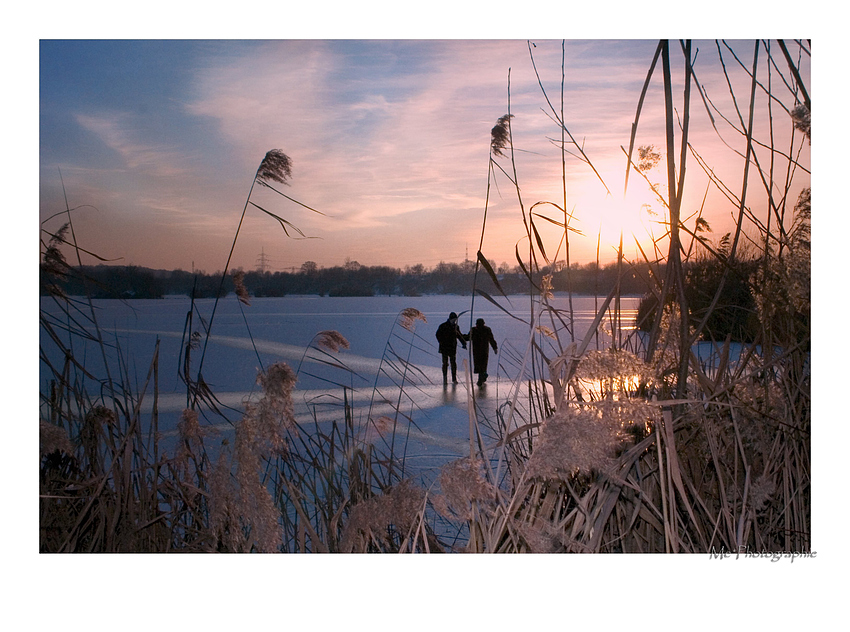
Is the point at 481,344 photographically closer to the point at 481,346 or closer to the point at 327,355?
the point at 481,346

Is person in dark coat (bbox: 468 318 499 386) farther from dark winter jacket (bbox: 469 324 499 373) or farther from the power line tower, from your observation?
the power line tower

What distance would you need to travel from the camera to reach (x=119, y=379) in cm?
193

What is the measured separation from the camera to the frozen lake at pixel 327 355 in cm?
192

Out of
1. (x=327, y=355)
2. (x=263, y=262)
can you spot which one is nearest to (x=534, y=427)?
(x=327, y=355)

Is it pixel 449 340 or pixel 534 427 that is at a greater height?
pixel 449 340

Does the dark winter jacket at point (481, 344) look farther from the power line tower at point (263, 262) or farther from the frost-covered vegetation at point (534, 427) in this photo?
the power line tower at point (263, 262)

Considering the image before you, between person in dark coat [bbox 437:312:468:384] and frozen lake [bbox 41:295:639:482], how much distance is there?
18mm

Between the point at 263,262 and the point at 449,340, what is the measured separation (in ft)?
1.89

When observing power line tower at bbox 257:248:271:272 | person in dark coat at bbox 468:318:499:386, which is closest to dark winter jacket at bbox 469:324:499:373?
person in dark coat at bbox 468:318:499:386

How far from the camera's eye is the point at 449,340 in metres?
1.96

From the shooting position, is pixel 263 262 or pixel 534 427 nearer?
pixel 534 427

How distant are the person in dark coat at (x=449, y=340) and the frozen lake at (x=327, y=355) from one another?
2cm

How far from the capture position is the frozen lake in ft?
6.31
